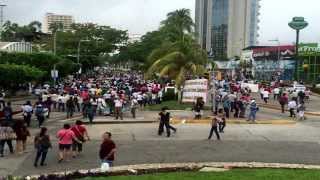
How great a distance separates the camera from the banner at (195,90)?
39.6 m

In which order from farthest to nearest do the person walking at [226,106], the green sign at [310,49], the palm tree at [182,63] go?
the green sign at [310,49] < the palm tree at [182,63] < the person walking at [226,106]

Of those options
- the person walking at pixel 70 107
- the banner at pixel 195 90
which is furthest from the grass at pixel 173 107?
the person walking at pixel 70 107


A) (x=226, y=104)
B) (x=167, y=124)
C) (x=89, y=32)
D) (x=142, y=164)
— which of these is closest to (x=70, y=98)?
(x=226, y=104)

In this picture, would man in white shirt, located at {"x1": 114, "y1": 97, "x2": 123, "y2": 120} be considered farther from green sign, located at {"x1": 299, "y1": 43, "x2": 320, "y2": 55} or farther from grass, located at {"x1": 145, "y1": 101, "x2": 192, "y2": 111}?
green sign, located at {"x1": 299, "y1": 43, "x2": 320, "y2": 55}

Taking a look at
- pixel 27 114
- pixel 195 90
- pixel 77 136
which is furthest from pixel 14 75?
pixel 77 136

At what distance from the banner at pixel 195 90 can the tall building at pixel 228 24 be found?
419 ft

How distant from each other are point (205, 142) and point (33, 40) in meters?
126

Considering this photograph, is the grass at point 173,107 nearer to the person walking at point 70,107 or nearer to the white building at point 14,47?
the person walking at point 70,107

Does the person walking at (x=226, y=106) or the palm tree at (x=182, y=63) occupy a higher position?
the palm tree at (x=182, y=63)

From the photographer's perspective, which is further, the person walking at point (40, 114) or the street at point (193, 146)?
the person walking at point (40, 114)

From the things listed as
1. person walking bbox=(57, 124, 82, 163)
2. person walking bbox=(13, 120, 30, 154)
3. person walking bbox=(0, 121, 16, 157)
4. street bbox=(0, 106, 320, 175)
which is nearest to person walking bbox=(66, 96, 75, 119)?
street bbox=(0, 106, 320, 175)

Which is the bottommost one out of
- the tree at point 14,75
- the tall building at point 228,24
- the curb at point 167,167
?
the curb at point 167,167

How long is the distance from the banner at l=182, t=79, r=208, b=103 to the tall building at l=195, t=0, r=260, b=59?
128m

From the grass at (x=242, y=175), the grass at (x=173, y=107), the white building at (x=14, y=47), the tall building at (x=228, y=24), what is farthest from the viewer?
the tall building at (x=228, y=24)
